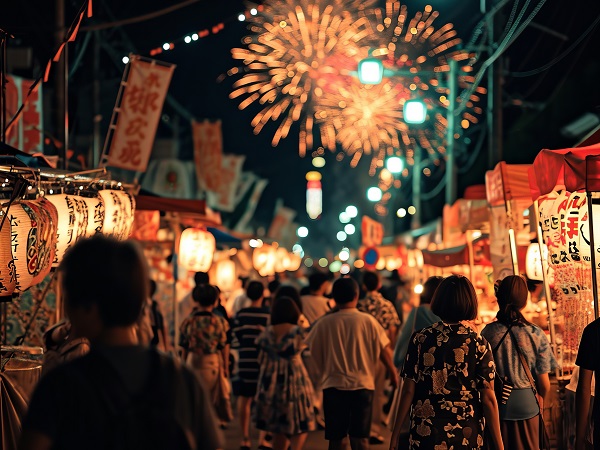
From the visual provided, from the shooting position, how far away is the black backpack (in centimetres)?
304

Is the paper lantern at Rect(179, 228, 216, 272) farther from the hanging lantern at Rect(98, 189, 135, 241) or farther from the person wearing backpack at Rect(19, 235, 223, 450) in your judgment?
the person wearing backpack at Rect(19, 235, 223, 450)

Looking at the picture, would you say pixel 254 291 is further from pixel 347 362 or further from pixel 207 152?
pixel 207 152

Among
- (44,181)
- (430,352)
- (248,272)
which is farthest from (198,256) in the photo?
(248,272)

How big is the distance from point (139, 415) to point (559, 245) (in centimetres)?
592

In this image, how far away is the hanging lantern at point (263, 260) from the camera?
92.0 feet

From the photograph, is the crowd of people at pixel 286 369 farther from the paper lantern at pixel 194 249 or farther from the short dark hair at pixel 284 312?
the paper lantern at pixel 194 249

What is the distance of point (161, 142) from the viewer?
36750 millimetres

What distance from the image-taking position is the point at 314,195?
5969cm

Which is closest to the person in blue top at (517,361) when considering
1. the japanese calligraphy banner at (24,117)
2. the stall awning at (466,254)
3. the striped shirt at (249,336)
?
the striped shirt at (249,336)

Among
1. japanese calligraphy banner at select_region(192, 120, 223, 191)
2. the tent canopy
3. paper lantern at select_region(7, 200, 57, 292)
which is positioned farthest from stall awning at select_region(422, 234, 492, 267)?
japanese calligraphy banner at select_region(192, 120, 223, 191)

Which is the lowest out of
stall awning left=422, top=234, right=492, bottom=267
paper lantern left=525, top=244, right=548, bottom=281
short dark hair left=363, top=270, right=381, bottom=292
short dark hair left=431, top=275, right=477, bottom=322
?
short dark hair left=431, top=275, right=477, bottom=322

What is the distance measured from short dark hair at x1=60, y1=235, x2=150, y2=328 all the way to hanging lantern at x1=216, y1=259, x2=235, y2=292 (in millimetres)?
18804

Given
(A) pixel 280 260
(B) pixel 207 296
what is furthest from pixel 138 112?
(A) pixel 280 260

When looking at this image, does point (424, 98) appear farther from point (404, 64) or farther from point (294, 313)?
point (294, 313)
